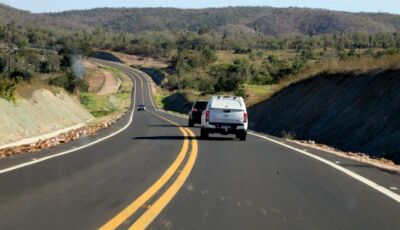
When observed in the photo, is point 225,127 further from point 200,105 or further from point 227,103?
point 200,105

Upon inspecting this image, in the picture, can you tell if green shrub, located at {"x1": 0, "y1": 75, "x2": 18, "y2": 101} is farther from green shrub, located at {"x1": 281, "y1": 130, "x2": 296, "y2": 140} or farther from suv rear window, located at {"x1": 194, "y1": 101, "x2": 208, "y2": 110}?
green shrub, located at {"x1": 281, "y1": 130, "x2": 296, "y2": 140}

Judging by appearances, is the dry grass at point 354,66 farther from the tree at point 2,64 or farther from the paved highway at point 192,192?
the tree at point 2,64

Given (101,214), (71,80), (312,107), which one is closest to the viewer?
(101,214)

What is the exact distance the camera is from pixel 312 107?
41.0 metres

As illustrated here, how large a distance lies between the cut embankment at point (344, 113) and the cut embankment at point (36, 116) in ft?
51.2

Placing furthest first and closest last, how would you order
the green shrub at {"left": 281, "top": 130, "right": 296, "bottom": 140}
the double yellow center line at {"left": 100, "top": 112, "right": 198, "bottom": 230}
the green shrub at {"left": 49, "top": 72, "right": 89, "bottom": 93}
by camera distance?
the green shrub at {"left": 49, "top": 72, "right": 89, "bottom": 93} → the green shrub at {"left": 281, "top": 130, "right": 296, "bottom": 140} → the double yellow center line at {"left": 100, "top": 112, "right": 198, "bottom": 230}

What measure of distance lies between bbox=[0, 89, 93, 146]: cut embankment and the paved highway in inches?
750

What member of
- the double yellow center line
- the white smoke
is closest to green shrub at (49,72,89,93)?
the white smoke

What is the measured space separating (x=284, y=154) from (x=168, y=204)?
9772 millimetres

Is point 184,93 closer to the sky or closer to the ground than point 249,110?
closer to the ground

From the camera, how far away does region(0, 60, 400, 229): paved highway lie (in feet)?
26.0

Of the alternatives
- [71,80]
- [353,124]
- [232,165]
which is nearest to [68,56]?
[71,80]

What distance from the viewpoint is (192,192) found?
10.3 meters

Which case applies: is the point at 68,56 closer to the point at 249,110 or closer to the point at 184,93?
the point at 184,93
